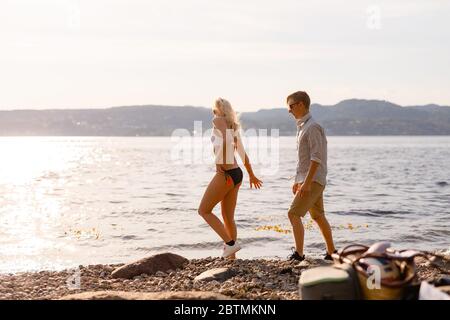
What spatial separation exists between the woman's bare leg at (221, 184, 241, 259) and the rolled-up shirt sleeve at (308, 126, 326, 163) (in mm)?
1369

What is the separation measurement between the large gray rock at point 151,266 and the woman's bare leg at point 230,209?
985 millimetres

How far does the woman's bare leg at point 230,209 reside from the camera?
31.8 feet

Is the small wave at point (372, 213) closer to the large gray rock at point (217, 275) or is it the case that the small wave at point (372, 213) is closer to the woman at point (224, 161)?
the woman at point (224, 161)

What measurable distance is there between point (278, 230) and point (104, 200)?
40.1 feet

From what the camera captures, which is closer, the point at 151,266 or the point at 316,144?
the point at 316,144

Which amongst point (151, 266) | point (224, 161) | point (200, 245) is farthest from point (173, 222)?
point (224, 161)

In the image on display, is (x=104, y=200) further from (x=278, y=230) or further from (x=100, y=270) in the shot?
(x=100, y=270)

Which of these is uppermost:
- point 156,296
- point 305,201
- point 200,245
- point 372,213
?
point 305,201

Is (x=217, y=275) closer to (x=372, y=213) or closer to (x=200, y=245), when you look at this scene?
(x=200, y=245)

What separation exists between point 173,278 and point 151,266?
3.04ft

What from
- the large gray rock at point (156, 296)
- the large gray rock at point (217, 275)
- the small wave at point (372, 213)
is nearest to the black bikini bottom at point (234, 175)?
the large gray rock at point (217, 275)

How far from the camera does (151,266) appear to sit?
10.0 meters

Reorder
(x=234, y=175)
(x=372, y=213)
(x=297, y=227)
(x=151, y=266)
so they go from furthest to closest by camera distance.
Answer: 1. (x=372, y=213)
2. (x=151, y=266)
3. (x=234, y=175)
4. (x=297, y=227)
